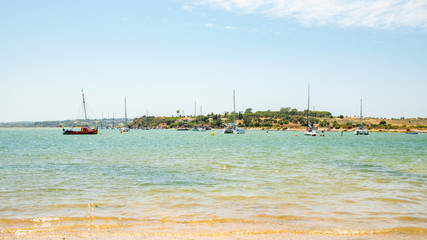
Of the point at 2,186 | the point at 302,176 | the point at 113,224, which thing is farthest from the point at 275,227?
the point at 2,186

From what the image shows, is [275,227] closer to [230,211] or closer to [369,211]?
[230,211]

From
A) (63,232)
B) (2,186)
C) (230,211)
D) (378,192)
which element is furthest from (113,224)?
(378,192)

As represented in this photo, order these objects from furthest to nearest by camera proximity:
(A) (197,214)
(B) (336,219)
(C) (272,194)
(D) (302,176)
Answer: (D) (302,176) → (C) (272,194) → (A) (197,214) → (B) (336,219)

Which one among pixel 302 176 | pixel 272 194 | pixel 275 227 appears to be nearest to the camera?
pixel 275 227

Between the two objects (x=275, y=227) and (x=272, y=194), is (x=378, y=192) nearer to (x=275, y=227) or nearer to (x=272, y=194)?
(x=272, y=194)

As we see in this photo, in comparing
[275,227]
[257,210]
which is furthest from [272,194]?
[275,227]

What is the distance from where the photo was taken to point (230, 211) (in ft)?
39.5

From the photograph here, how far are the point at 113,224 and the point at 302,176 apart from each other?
1453 centimetres

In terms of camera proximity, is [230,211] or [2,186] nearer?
[230,211]

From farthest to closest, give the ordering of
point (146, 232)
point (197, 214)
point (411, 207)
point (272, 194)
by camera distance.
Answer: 1. point (272, 194)
2. point (411, 207)
3. point (197, 214)
4. point (146, 232)

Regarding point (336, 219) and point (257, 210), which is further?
point (257, 210)

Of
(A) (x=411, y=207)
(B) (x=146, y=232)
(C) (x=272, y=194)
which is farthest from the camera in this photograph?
(C) (x=272, y=194)

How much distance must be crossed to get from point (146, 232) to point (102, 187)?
351 inches

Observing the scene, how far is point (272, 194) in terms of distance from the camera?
50.7ft
